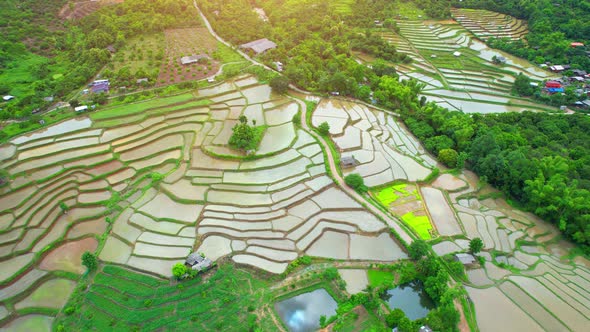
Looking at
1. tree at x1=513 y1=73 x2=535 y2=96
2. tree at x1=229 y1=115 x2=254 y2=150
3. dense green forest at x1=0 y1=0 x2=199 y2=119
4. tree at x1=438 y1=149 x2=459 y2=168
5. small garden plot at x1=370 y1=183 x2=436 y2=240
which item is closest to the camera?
small garden plot at x1=370 y1=183 x2=436 y2=240

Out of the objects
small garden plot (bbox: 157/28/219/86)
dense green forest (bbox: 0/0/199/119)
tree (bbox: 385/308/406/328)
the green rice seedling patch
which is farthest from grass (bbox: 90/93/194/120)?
tree (bbox: 385/308/406/328)

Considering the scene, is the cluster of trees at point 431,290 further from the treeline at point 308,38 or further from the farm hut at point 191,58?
the farm hut at point 191,58

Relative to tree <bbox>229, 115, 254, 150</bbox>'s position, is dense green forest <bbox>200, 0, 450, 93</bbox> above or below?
above

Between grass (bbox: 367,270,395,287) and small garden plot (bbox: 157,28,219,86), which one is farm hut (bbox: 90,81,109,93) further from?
grass (bbox: 367,270,395,287)

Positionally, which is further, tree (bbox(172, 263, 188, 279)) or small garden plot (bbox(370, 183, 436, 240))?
small garden plot (bbox(370, 183, 436, 240))

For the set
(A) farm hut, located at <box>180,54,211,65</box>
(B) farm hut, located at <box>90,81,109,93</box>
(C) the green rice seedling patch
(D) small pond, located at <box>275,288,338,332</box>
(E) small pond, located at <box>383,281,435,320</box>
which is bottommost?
(E) small pond, located at <box>383,281,435,320</box>

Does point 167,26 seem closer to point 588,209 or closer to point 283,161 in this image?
point 283,161
